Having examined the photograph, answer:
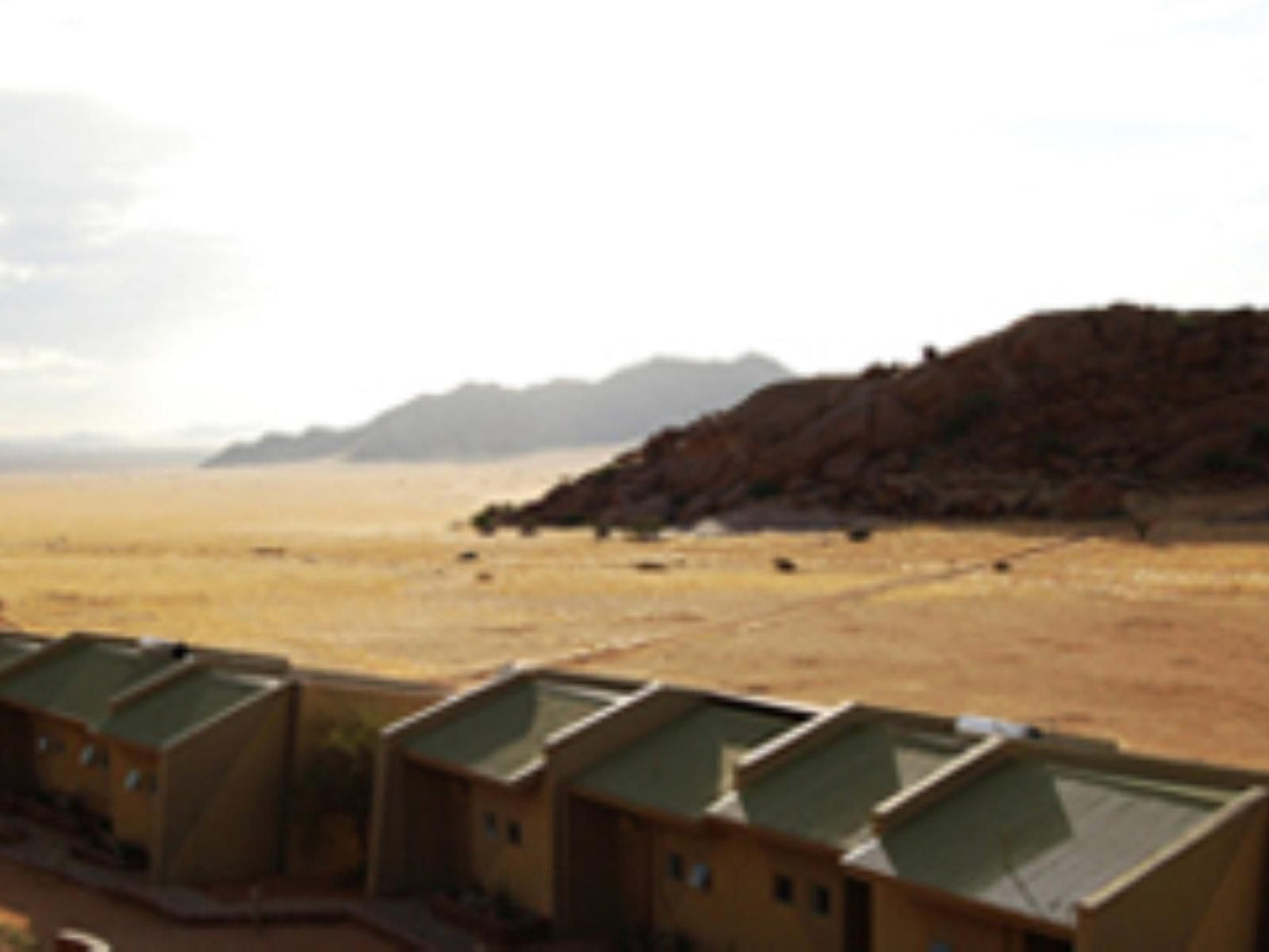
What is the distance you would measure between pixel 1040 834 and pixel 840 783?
8.12 feet

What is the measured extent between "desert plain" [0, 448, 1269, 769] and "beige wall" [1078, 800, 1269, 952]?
30.7 feet

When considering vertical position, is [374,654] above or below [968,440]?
below

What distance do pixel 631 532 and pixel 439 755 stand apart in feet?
160

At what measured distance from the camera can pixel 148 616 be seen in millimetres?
38719

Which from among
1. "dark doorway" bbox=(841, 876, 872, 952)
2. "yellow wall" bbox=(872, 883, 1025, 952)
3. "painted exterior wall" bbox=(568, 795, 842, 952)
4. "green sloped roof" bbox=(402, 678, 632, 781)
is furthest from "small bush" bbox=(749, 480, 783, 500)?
"yellow wall" bbox=(872, 883, 1025, 952)

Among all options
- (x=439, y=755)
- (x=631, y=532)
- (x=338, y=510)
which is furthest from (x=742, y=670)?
(x=338, y=510)

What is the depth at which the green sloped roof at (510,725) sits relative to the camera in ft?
53.3

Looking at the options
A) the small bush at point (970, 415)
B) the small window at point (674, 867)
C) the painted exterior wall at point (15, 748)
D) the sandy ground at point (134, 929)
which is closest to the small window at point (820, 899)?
the small window at point (674, 867)

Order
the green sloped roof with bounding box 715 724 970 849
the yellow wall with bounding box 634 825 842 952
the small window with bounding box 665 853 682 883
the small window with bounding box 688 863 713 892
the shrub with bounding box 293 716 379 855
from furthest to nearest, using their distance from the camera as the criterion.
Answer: the shrub with bounding box 293 716 379 855, the small window with bounding box 665 853 682 883, the small window with bounding box 688 863 713 892, the yellow wall with bounding box 634 825 842 952, the green sloped roof with bounding box 715 724 970 849

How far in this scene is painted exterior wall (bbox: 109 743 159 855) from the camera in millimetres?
18688

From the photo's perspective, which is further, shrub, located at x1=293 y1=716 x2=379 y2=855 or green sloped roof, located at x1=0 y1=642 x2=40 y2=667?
green sloped roof, located at x1=0 y1=642 x2=40 y2=667

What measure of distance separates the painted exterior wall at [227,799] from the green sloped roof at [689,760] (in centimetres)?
574

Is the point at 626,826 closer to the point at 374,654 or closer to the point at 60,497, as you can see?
the point at 374,654

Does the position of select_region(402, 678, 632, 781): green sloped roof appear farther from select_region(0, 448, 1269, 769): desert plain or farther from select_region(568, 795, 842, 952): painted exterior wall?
select_region(0, 448, 1269, 769): desert plain
